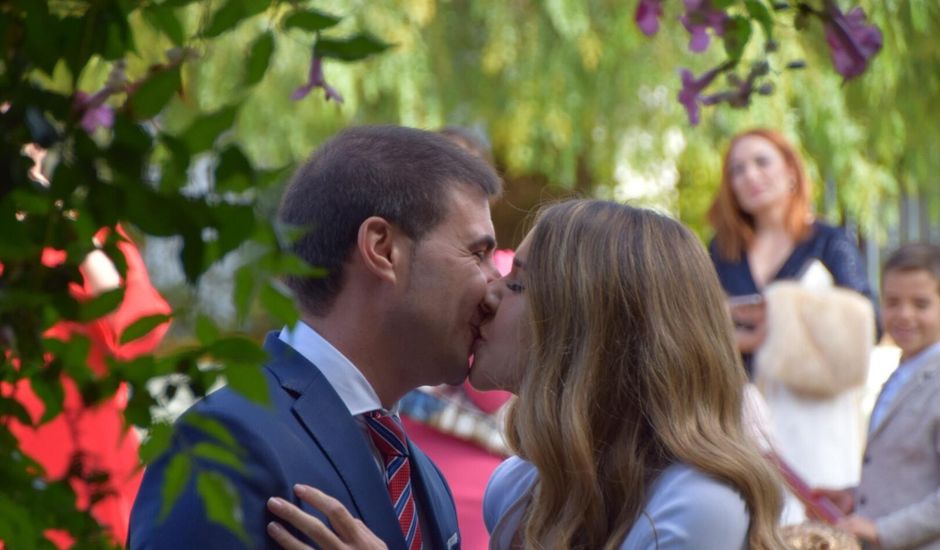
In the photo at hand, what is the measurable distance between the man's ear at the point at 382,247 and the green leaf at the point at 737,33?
26.7 inches

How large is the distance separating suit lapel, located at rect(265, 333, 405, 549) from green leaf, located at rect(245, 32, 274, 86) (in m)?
1.14

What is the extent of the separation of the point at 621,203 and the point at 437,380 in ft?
1.53

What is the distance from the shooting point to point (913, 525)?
4234 mm

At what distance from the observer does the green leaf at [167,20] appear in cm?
122

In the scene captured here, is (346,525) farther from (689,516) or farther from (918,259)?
(918,259)

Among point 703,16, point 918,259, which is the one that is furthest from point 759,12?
point 918,259

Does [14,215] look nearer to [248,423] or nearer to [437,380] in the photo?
[248,423]

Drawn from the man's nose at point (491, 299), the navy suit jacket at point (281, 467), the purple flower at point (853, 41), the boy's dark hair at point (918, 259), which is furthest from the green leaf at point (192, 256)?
the boy's dark hair at point (918, 259)

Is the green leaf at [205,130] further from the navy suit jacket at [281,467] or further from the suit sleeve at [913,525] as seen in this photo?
the suit sleeve at [913,525]

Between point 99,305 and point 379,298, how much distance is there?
1338 mm

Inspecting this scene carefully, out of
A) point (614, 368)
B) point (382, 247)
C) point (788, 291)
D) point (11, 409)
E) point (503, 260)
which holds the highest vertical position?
point (11, 409)

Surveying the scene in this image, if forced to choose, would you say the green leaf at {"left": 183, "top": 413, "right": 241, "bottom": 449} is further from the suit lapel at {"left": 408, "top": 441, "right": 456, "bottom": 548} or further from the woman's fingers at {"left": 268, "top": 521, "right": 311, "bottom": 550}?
the suit lapel at {"left": 408, "top": 441, "right": 456, "bottom": 548}

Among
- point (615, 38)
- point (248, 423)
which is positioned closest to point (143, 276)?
point (248, 423)

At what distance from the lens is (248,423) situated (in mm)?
2176
